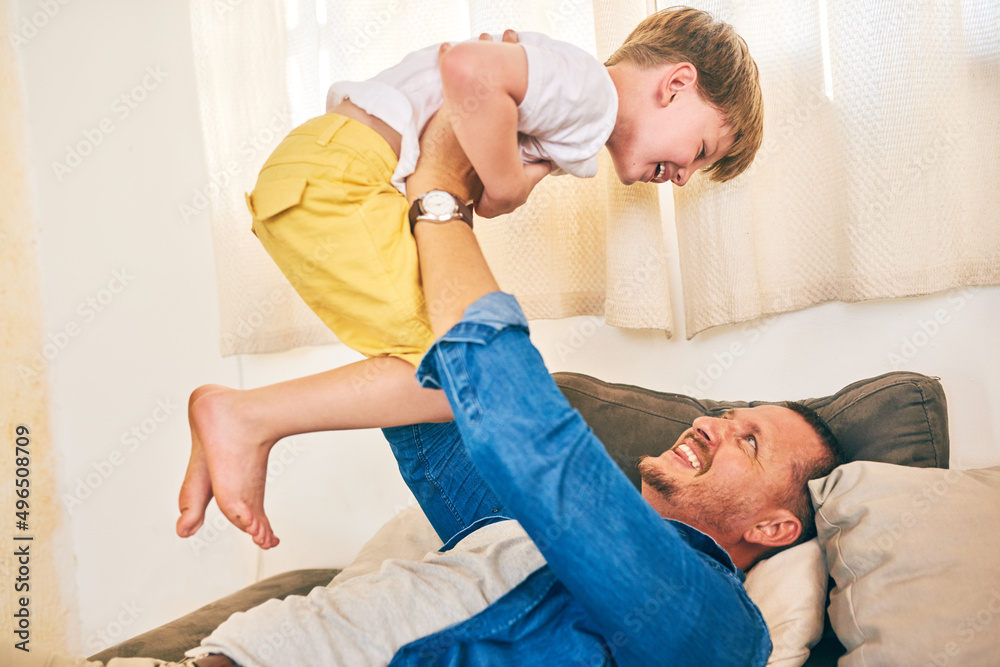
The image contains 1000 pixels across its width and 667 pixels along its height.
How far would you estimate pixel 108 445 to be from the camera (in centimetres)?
220

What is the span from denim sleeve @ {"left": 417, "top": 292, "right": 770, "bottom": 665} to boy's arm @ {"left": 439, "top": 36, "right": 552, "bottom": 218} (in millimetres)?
388

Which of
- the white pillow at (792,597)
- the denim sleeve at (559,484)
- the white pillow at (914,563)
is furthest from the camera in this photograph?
the white pillow at (792,597)

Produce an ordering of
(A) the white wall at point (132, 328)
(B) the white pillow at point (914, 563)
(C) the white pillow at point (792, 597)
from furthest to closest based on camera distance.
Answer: (A) the white wall at point (132, 328), (C) the white pillow at point (792, 597), (B) the white pillow at point (914, 563)

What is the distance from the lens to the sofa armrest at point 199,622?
114 centimetres

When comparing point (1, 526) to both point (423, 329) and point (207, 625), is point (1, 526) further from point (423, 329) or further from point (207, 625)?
point (423, 329)

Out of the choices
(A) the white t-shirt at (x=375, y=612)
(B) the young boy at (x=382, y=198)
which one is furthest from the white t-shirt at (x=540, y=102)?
(A) the white t-shirt at (x=375, y=612)

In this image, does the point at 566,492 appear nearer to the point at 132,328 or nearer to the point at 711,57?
the point at 711,57

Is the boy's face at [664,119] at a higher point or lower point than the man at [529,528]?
higher

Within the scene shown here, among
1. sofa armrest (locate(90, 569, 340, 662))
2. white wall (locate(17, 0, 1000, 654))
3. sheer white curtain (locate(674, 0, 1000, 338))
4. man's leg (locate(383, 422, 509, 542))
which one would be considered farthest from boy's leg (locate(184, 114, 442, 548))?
white wall (locate(17, 0, 1000, 654))

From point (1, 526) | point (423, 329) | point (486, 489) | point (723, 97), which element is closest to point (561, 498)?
point (423, 329)

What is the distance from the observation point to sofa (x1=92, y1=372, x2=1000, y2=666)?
0.93 metres

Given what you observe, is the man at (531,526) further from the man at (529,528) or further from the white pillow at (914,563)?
the white pillow at (914,563)

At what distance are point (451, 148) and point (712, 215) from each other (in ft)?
2.00

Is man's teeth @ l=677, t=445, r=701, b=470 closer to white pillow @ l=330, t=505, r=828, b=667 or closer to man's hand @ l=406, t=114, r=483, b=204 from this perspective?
white pillow @ l=330, t=505, r=828, b=667
